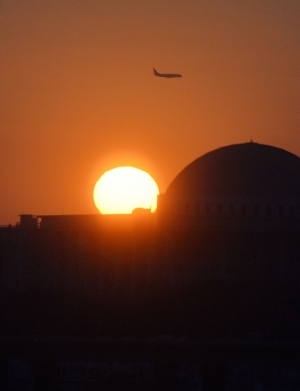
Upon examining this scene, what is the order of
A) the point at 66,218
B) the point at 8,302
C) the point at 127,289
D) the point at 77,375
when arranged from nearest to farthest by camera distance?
the point at 77,375
the point at 8,302
the point at 127,289
the point at 66,218

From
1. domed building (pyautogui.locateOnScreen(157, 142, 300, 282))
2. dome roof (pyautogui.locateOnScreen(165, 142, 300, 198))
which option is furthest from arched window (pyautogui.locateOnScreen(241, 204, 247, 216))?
dome roof (pyautogui.locateOnScreen(165, 142, 300, 198))

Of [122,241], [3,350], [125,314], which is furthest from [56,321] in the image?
[122,241]

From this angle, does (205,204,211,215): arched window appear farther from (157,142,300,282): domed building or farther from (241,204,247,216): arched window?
(241,204,247,216): arched window

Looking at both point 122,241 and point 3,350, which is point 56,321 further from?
point 122,241

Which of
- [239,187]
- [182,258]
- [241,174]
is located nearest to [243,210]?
[239,187]

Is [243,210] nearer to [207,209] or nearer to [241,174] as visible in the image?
[207,209]

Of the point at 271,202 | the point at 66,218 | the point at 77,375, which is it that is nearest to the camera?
the point at 77,375

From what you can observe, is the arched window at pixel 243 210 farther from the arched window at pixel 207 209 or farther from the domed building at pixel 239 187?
the arched window at pixel 207 209

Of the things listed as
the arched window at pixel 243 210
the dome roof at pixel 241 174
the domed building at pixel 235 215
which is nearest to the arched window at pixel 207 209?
the domed building at pixel 235 215
